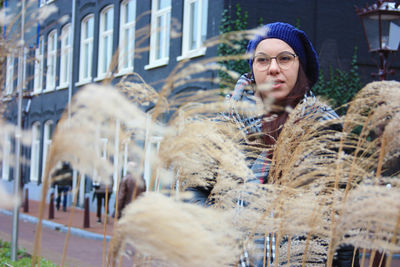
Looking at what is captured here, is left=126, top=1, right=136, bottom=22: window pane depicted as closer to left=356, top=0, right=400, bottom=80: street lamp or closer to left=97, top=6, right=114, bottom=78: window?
left=97, top=6, right=114, bottom=78: window

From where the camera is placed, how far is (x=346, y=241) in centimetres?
122

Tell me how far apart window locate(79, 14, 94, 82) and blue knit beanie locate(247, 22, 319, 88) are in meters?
15.5

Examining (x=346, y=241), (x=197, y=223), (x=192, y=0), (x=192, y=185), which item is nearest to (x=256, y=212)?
(x=192, y=185)

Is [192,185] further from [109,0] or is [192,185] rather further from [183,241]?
[109,0]

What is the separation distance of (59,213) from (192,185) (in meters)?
14.4

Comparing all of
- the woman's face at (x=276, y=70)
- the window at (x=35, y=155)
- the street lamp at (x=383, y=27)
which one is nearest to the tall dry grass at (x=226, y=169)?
the woman's face at (x=276, y=70)

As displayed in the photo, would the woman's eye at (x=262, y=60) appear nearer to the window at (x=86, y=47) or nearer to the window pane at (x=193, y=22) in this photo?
the window pane at (x=193, y=22)

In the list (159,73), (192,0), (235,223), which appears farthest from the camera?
(159,73)

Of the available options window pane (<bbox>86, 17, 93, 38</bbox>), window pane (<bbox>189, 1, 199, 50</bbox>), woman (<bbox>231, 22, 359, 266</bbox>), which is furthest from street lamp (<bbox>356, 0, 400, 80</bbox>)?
window pane (<bbox>86, 17, 93, 38</bbox>)

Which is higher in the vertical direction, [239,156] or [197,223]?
[239,156]

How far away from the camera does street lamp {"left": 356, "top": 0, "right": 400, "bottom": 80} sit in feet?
20.9

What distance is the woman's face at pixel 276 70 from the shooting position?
1749mm

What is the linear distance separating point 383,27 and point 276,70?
17.0 feet

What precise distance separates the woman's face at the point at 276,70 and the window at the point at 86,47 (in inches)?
615
